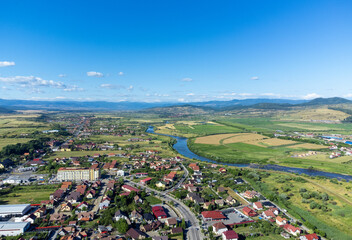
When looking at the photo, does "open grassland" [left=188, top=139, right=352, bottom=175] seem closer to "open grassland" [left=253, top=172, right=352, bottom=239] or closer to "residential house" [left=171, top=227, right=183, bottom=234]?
"open grassland" [left=253, top=172, right=352, bottom=239]

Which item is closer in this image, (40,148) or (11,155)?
(11,155)

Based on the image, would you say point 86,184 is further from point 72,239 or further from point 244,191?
point 244,191

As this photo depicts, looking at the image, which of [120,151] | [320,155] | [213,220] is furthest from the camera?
[120,151]

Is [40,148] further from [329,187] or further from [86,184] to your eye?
[329,187]

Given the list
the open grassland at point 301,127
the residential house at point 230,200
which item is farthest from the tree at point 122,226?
the open grassland at point 301,127

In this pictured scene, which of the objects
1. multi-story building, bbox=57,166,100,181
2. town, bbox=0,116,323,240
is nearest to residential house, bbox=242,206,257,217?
town, bbox=0,116,323,240

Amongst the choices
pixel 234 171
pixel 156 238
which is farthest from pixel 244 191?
pixel 156 238

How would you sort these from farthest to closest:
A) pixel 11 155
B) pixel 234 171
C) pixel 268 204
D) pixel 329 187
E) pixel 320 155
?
pixel 320 155, pixel 11 155, pixel 234 171, pixel 329 187, pixel 268 204
